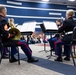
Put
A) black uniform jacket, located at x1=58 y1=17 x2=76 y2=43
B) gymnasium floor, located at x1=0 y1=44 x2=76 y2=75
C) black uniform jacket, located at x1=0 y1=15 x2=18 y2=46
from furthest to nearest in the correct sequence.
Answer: black uniform jacket, located at x1=58 y1=17 x2=76 y2=43 → black uniform jacket, located at x1=0 y1=15 x2=18 y2=46 → gymnasium floor, located at x1=0 y1=44 x2=76 y2=75

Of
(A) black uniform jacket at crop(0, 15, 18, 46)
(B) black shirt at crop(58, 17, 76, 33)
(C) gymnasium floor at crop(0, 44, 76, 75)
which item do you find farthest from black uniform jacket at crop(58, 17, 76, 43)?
(A) black uniform jacket at crop(0, 15, 18, 46)

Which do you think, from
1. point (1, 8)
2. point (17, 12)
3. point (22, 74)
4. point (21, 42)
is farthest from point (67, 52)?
point (17, 12)

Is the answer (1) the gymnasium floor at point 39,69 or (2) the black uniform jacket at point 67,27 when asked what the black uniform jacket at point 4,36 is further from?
(2) the black uniform jacket at point 67,27

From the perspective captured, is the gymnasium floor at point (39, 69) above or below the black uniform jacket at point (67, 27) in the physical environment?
below

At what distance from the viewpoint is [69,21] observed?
369 centimetres

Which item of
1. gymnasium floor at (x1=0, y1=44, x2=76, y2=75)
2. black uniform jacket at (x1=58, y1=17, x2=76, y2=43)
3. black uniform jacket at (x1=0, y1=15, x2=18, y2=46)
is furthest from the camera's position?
black uniform jacket at (x1=58, y1=17, x2=76, y2=43)

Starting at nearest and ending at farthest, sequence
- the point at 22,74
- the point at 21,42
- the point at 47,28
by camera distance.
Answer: the point at 22,74
the point at 21,42
the point at 47,28

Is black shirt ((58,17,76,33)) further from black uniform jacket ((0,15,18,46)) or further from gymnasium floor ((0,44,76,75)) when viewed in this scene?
black uniform jacket ((0,15,18,46))

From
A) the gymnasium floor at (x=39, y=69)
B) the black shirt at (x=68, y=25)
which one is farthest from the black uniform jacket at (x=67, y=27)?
the gymnasium floor at (x=39, y=69)

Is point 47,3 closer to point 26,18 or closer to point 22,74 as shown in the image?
point 26,18

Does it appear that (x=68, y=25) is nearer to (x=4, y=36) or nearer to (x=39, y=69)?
(x=39, y=69)

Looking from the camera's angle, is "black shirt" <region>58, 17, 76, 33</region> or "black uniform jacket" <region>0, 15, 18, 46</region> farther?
"black shirt" <region>58, 17, 76, 33</region>

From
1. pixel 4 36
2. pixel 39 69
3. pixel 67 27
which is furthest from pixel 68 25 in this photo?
pixel 4 36

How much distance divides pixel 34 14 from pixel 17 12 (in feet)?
4.95
